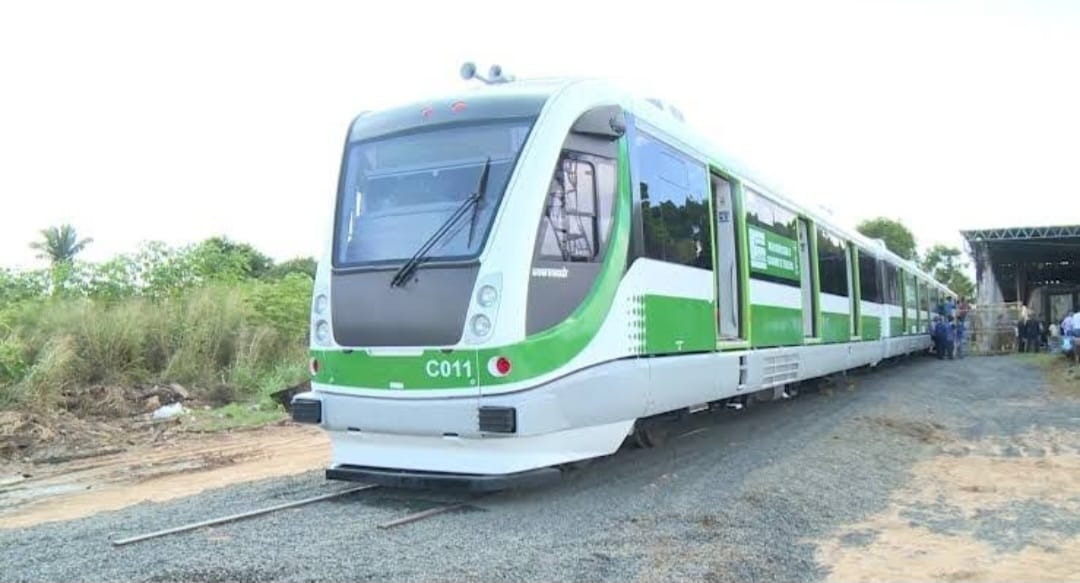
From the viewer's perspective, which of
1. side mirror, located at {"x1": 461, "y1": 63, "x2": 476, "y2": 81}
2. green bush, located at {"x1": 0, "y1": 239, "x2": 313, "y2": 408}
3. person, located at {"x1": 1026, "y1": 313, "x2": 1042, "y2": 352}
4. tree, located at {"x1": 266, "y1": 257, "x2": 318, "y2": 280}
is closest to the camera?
side mirror, located at {"x1": 461, "y1": 63, "x2": 476, "y2": 81}

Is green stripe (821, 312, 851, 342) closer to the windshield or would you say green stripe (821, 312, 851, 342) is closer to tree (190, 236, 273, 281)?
the windshield

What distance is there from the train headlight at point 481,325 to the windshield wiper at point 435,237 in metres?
0.65

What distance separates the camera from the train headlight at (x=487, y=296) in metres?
5.95

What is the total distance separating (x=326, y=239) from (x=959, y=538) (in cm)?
511

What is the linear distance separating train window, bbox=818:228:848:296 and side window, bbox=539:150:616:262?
730cm

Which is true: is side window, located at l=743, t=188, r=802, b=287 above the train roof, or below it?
below

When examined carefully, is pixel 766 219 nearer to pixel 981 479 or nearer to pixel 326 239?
pixel 981 479

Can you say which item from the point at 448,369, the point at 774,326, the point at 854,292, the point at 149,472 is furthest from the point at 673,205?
the point at 854,292

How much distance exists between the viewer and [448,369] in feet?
19.8

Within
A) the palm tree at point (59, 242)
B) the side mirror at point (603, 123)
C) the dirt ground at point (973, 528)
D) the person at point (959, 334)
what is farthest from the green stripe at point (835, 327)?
the palm tree at point (59, 242)

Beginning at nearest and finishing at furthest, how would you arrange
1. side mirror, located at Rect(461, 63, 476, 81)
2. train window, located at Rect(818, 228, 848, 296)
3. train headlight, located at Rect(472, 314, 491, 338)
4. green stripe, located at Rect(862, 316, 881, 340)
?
train headlight, located at Rect(472, 314, 491, 338) → side mirror, located at Rect(461, 63, 476, 81) → train window, located at Rect(818, 228, 848, 296) → green stripe, located at Rect(862, 316, 881, 340)

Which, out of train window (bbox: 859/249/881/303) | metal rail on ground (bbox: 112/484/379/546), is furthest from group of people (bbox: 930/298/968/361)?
metal rail on ground (bbox: 112/484/379/546)

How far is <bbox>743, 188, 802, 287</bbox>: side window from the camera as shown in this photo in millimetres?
9852

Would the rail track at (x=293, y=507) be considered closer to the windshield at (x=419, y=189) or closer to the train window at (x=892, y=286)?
the windshield at (x=419, y=189)
